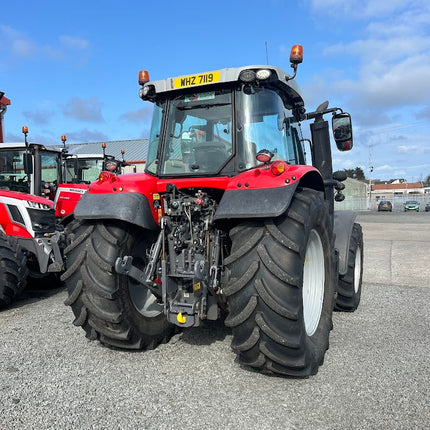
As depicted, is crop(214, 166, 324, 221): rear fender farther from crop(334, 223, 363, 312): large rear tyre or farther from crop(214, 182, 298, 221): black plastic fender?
crop(334, 223, 363, 312): large rear tyre

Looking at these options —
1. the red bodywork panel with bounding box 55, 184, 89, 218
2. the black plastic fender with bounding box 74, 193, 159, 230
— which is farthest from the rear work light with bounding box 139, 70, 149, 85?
the red bodywork panel with bounding box 55, 184, 89, 218

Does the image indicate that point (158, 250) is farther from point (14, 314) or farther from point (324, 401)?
point (14, 314)

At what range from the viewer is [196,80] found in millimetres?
3559

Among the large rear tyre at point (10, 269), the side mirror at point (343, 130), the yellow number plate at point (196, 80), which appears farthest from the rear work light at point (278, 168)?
the large rear tyre at point (10, 269)

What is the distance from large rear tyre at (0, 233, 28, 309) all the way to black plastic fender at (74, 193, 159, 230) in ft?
6.81

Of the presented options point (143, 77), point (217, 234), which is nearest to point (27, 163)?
point (143, 77)

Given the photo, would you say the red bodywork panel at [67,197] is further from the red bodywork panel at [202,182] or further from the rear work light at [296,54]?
the rear work light at [296,54]

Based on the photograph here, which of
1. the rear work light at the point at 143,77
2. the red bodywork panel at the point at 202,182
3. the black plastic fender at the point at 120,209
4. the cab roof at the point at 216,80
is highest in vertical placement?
the rear work light at the point at 143,77

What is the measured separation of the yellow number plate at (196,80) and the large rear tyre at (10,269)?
2983 mm

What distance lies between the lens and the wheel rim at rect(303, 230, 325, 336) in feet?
11.6

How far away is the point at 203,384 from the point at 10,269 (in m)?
3.12

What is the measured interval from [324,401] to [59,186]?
623 centimetres

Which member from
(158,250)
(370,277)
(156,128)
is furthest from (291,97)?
(370,277)

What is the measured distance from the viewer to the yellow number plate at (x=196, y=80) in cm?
347
